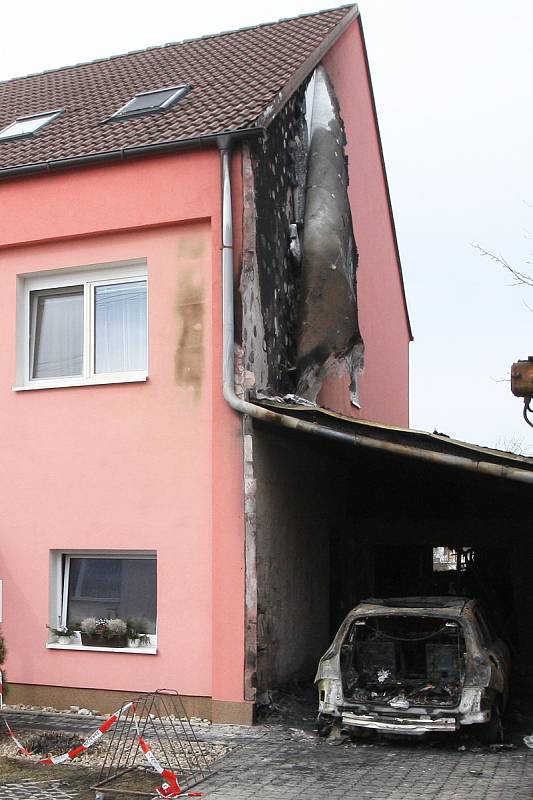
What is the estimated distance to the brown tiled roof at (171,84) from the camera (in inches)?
479

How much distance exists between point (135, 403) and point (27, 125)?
17.2 feet

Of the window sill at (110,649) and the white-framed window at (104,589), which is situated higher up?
the white-framed window at (104,589)

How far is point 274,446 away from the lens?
1181cm

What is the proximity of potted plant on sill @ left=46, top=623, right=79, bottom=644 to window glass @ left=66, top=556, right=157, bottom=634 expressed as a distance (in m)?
0.12

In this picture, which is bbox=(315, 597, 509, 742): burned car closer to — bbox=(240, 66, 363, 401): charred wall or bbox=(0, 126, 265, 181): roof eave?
bbox=(240, 66, 363, 401): charred wall

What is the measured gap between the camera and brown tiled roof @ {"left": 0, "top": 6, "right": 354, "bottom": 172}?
1216cm

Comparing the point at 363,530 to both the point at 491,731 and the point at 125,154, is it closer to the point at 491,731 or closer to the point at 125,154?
the point at 491,731

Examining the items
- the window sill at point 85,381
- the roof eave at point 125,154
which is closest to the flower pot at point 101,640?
the window sill at point 85,381

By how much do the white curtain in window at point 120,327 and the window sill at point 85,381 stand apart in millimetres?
162

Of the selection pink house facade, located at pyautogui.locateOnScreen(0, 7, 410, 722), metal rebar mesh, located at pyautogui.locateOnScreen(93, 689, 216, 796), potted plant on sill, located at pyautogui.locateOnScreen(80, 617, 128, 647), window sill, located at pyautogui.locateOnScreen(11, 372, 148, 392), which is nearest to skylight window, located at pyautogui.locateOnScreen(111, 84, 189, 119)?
pink house facade, located at pyautogui.locateOnScreen(0, 7, 410, 722)

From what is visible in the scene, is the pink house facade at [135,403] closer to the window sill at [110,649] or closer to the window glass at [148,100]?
the window sill at [110,649]

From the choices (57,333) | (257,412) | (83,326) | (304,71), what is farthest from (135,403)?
(304,71)

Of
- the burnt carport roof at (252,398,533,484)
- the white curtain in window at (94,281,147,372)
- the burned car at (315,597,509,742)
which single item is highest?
the white curtain in window at (94,281,147,372)

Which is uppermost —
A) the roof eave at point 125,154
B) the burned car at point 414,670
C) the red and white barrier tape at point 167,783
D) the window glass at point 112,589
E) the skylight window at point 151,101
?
the skylight window at point 151,101
